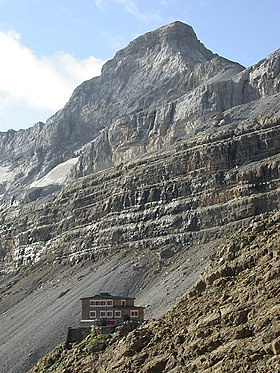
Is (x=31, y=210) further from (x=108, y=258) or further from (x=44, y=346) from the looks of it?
(x=44, y=346)

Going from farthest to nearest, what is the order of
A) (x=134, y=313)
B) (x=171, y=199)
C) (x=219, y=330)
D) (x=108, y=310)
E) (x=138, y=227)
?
(x=138, y=227)
(x=171, y=199)
(x=108, y=310)
(x=134, y=313)
(x=219, y=330)

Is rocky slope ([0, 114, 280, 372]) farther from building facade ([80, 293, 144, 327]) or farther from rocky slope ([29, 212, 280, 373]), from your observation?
rocky slope ([29, 212, 280, 373])

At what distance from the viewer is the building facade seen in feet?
224

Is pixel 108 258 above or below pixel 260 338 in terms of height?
above

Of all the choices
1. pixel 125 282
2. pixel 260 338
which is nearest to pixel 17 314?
pixel 125 282

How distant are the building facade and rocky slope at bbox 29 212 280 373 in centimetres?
1962

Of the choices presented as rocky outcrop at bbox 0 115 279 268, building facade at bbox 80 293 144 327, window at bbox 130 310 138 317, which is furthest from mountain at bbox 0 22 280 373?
window at bbox 130 310 138 317

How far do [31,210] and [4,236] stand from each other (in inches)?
302

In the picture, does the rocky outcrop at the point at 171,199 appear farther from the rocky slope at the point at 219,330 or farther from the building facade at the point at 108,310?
the rocky slope at the point at 219,330

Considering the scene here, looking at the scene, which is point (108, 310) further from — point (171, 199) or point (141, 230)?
point (171, 199)

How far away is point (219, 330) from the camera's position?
3384 cm

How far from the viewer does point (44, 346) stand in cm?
7850

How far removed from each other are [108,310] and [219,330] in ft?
124

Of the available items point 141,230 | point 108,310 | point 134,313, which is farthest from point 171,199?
point 134,313
